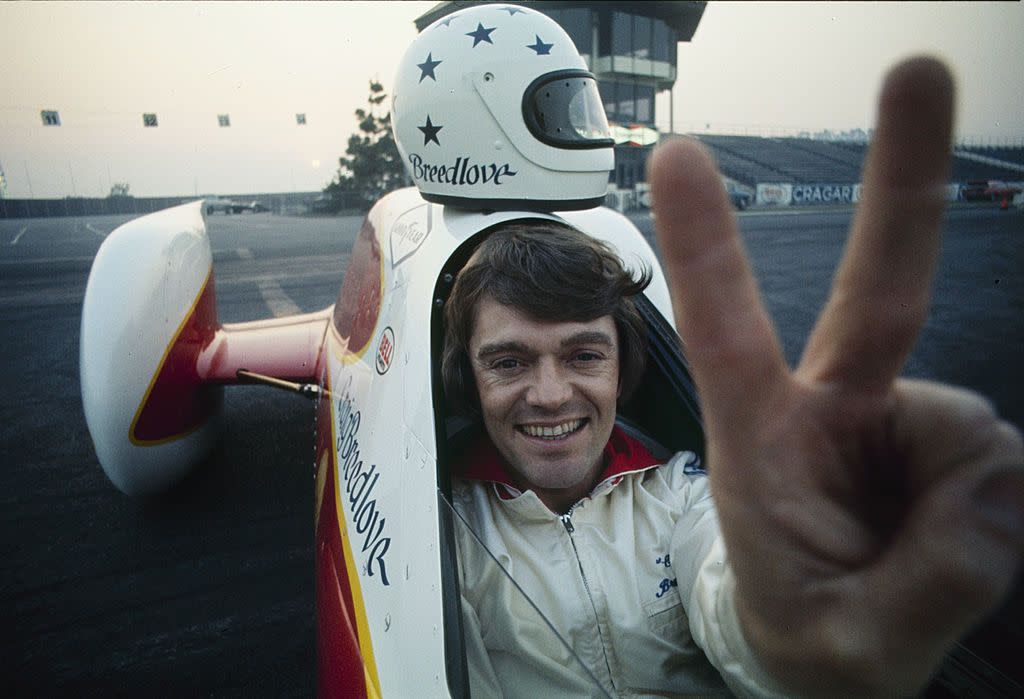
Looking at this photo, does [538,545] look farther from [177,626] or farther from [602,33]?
[602,33]

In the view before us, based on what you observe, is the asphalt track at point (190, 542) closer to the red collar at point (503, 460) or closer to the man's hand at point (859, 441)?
the man's hand at point (859, 441)

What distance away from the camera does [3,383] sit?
5.43 metres

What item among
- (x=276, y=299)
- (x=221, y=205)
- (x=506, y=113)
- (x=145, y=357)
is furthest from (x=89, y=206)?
(x=221, y=205)

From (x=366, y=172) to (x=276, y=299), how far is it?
24489 millimetres

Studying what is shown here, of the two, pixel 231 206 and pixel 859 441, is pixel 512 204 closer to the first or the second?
pixel 859 441

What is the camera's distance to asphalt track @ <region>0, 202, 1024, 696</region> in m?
2.19

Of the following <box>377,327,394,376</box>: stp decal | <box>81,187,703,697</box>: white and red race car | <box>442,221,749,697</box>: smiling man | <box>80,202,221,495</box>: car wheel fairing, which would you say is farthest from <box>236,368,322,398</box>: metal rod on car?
<box>442,221,749,697</box>: smiling man

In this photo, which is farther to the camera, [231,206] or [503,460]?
[231,206]

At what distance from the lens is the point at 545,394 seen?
1.40 metres

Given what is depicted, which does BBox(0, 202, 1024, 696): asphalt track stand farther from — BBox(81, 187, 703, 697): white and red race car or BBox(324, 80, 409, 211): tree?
BBox(324, 80, 409, 211): tree

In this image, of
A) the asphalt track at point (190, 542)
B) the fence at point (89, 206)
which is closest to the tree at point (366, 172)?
the fence at point (89, 206)

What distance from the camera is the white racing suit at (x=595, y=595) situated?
4.09ft

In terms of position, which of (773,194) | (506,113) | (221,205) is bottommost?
(221,205)

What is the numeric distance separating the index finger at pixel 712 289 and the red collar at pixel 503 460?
898 mm
